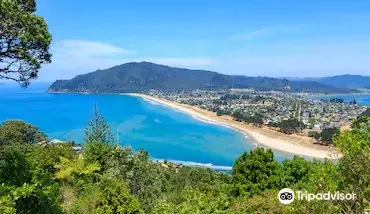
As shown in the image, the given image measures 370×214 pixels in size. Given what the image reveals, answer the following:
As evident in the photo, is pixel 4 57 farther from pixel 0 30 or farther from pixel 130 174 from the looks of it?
pixel 130 174

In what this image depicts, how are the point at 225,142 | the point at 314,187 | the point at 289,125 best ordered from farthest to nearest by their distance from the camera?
the point at 289,125 < the point at 225,142 < the point at 314,187

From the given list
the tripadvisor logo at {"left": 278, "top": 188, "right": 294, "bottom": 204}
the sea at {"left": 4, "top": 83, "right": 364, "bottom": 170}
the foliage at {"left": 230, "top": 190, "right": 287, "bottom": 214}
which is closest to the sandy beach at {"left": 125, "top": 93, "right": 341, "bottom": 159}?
the sea at {"left": 4, "top": 83, "right": 364, "bottom": 170}

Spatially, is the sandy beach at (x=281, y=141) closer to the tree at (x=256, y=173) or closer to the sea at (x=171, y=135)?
the sea at (x=171, y=135)

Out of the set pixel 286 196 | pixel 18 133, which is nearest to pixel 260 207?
pixel 286 196

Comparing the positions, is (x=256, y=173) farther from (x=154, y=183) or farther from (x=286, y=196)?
(x=286, y=196)

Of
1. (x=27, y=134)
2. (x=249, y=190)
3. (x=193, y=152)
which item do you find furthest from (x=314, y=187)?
(x=193, y=152)

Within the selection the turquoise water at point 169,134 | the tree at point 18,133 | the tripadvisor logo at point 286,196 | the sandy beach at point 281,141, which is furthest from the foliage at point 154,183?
the turquoise water at point 169,134
